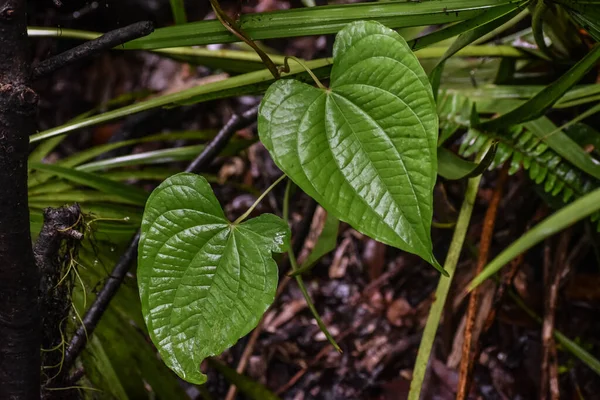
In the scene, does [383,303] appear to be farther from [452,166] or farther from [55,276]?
[55,276]

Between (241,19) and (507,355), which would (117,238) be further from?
(507,355)

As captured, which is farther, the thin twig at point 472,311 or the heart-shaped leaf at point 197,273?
the thin twig at point 472,311

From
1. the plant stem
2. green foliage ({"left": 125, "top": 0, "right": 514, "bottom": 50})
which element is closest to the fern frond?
the plant stem

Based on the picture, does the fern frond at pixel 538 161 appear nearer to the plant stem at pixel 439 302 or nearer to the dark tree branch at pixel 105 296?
the plant stem at pixel 439 302

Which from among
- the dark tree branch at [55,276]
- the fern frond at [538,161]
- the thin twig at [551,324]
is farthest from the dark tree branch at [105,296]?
the thin twig at [551,324]

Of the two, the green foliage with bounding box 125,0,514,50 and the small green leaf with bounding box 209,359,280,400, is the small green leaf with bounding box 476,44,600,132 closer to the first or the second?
the green foliage with bounding box 125,0,514,50

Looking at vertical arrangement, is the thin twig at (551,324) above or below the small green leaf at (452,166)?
below

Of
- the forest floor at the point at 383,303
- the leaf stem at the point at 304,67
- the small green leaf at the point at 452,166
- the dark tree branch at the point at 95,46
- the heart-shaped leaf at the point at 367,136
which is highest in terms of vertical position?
the dark tree branch at the point at 95,46

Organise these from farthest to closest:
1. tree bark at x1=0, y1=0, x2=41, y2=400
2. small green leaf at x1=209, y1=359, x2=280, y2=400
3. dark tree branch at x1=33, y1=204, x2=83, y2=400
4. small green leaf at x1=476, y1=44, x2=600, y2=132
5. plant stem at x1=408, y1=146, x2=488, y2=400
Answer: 1. small green leaf at x1=209, y1=359, x2=280, y2=400
2. plant stem at x1=408, y1=146, x2=488, y2=400
3. small green leaf at x1=476, y1=44, x2=600, y2=132
4. dark tree branch at x1=33, y1=204, x2=83, y2=400
5. tree bark at x1=0, y1=0, x2=41, y2=400
